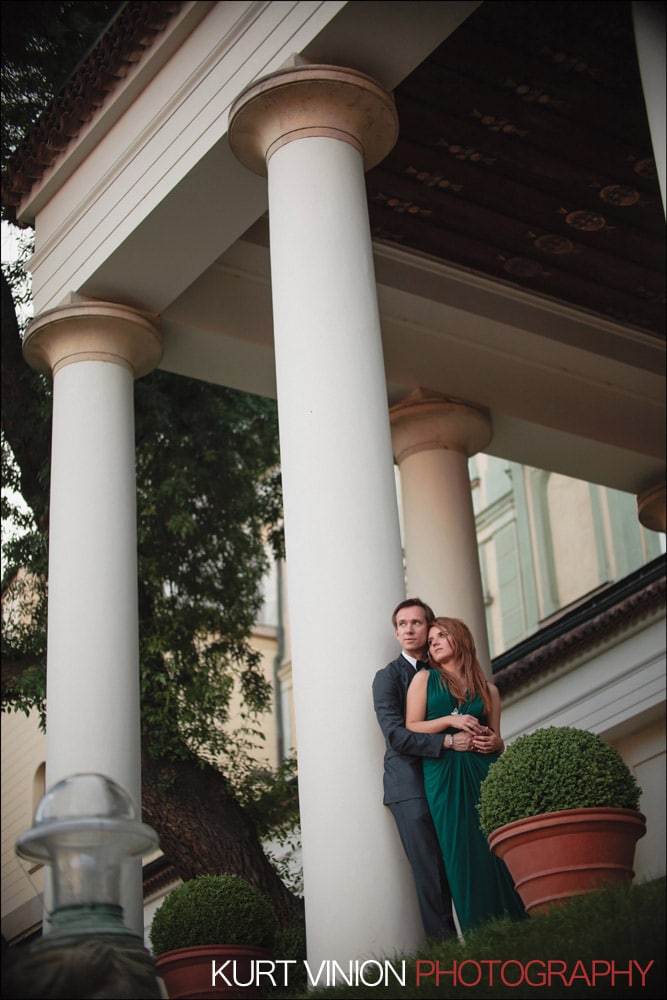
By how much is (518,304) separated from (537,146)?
7.44 ft

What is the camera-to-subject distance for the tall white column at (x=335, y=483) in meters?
7.93

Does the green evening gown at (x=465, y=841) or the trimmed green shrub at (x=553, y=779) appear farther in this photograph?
the green evening gown at (x=465, y=841)

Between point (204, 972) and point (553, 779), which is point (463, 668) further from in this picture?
point (204, 972)

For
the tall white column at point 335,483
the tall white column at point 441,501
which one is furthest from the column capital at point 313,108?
the tall white column at point 441,501

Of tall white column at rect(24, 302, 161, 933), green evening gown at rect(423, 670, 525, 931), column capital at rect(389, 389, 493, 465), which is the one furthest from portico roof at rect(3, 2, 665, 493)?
green evening gown at rect(423, 670, 525, 931)

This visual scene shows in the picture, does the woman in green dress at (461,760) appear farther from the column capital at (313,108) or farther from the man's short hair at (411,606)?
the column capital at (313,108)

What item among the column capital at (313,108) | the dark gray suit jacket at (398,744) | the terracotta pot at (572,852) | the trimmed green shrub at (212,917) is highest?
the column capital at (313,108)

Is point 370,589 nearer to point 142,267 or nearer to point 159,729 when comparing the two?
point 142,267

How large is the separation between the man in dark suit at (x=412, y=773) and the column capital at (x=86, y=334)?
5.22 meters

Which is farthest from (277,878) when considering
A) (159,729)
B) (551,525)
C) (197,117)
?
(551,525)

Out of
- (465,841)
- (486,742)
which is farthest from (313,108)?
(465,841)

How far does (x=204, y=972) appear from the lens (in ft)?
29.6

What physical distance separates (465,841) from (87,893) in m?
3.23

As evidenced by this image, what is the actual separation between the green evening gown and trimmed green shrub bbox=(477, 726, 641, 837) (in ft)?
2.02
